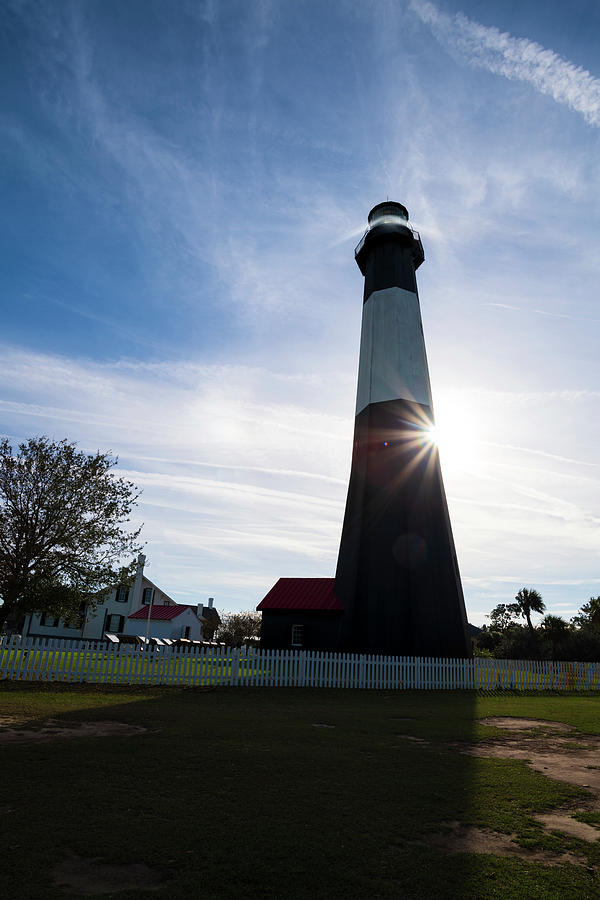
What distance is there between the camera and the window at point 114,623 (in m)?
46.7

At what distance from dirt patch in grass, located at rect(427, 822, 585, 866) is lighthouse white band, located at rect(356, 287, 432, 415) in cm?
1972

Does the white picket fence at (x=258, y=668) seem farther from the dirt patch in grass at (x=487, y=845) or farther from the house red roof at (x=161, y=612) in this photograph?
the house red roof at (x=161, y=612)

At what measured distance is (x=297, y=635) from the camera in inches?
942

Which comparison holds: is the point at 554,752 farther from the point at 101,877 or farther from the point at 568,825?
the point at 101,877

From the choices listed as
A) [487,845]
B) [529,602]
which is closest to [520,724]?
[487,845]

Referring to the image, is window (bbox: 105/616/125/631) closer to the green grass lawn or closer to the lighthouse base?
the lighthouse base

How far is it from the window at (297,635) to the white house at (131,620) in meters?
20.3

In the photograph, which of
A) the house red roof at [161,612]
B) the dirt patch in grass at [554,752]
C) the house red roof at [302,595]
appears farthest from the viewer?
the house red roof at [161,612]

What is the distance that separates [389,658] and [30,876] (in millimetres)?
Answer: 16316

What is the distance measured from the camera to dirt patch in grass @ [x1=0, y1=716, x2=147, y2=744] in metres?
7.71

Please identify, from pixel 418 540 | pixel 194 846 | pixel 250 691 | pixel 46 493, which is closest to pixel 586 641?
pixel 418 540

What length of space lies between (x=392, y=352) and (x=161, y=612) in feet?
131

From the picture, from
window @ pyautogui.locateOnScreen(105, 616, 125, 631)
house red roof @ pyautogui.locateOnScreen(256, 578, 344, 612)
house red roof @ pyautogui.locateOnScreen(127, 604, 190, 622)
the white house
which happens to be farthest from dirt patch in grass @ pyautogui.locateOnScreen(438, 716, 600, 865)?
house red roof @ pyautogui.locateOnScreen(127, 604, 190, 622)

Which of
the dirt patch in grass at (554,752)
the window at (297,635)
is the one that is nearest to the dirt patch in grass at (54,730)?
the dirt patch in grass at (554,752)
